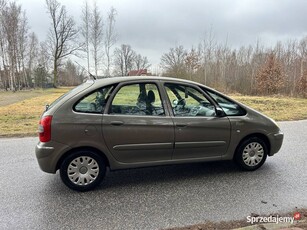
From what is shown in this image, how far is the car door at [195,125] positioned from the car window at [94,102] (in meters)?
0.97

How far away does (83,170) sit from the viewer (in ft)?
11.4

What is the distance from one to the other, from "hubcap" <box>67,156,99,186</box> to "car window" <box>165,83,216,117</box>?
1.61 m

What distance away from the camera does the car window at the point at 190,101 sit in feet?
12.9

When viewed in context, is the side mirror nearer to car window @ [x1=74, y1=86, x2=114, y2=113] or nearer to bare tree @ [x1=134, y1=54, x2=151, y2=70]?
car window @ [x1=74, y1=86, x2=114, y2=113]

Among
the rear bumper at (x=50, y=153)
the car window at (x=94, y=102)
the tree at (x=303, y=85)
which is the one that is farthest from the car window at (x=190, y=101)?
the tree at (x=303, y=85)

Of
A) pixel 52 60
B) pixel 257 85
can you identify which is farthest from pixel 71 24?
pixel 257 85

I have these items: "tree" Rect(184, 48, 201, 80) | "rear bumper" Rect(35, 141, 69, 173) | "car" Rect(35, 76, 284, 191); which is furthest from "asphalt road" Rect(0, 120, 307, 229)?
"tree" Rect(184, 48, 201, 80)

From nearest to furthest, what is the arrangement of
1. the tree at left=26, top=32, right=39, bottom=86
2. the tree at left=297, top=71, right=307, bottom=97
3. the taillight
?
the taillight, the tree at left=297, top=71, right=307, bottom=97, the tree at left=26, top=32, right=39, bottom=86

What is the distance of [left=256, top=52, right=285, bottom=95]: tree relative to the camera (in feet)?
80.1

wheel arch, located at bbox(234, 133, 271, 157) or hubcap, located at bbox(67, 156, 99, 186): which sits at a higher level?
wheel arch, located at bbox(234, 133, 271, 157)

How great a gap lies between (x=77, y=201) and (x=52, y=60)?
45770mm

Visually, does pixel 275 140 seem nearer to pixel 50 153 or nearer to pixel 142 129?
pixel 142 129

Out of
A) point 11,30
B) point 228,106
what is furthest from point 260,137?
point 11,30

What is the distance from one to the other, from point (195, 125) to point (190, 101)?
46 cm
